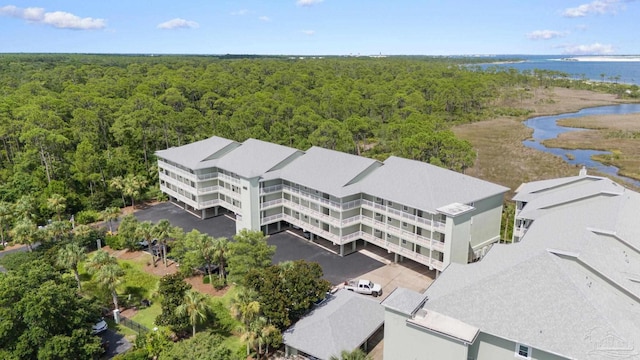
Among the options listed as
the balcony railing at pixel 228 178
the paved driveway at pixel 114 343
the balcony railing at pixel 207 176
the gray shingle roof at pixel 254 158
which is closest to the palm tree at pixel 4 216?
the balcony railing at pixel 207 176

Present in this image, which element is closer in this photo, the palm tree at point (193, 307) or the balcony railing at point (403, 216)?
the palm tree at point (193, 307)

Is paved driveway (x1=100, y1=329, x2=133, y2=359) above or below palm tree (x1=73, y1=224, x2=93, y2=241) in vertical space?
below

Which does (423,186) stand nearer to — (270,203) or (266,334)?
(270,203)

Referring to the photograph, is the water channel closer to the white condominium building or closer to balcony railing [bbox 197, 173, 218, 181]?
the white condominium building

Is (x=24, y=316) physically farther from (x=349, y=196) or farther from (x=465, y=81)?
(x=465, y=81)

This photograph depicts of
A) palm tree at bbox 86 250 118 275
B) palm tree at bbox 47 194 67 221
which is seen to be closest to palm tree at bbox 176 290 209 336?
palm tree at bbox 86 250 118 275

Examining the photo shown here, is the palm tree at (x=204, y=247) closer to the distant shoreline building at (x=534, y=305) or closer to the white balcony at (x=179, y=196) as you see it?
the white balcony at (x=179, y=196)

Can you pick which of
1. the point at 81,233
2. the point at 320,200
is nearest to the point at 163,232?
the point at 81,233
